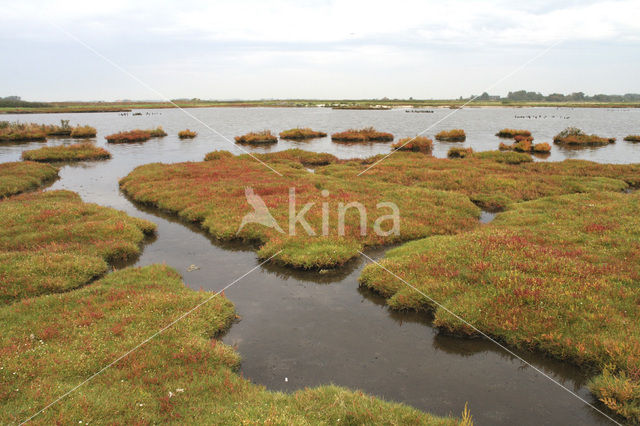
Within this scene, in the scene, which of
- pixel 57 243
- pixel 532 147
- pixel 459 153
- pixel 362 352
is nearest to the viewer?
pixel 362 352

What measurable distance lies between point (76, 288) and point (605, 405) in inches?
648

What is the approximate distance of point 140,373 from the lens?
9.00 meters

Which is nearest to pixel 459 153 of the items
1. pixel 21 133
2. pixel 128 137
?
pixel 128 137

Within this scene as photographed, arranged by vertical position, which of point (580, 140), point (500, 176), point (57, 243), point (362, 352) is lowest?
point (362, 352)

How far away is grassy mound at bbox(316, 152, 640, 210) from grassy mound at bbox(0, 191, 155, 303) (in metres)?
19.1

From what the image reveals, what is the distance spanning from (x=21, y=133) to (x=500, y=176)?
265 ft

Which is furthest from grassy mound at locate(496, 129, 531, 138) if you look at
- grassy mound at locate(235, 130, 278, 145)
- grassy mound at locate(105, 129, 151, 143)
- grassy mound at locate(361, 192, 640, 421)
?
grassy mound at locate(105, 129, 151, 143)

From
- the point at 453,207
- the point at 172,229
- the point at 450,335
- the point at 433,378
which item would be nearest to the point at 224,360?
the point at 433,378

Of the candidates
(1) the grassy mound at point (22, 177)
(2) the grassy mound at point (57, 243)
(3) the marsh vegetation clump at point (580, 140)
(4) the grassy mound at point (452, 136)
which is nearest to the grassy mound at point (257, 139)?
(4) the grassy mound at point (452, 136)

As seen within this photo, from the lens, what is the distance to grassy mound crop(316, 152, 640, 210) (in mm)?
28219

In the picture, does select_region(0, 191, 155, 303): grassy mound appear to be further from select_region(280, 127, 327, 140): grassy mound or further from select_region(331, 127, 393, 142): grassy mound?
select_region(280, 127, 327, 140): grassy mound

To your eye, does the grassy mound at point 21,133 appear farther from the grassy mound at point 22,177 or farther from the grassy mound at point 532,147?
the grassy mound at point 532,147

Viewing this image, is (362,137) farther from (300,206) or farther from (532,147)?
(300,206)

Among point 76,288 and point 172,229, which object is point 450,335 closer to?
point 76,288
